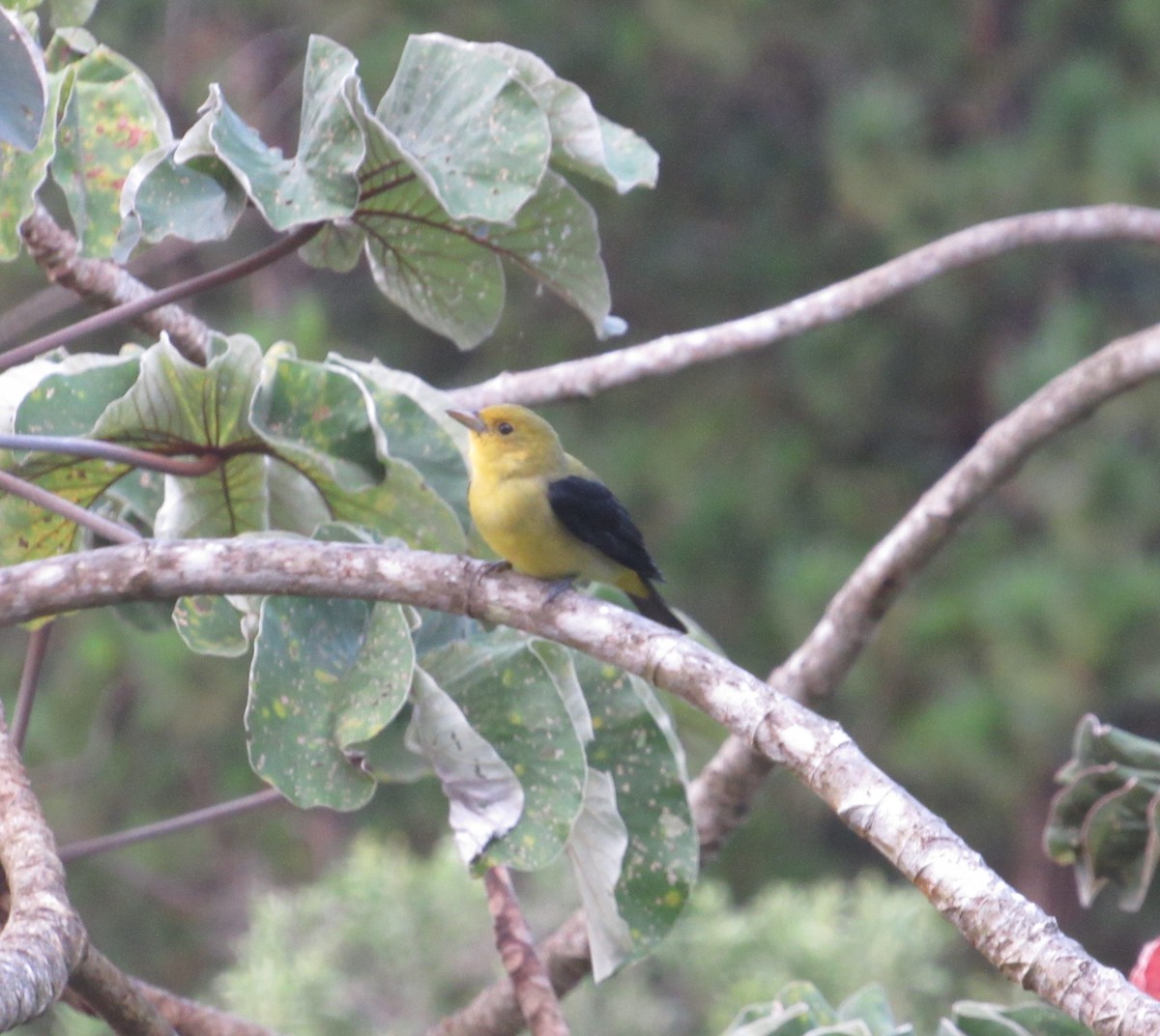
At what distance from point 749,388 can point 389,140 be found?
8381 mm

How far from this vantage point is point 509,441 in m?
3.08

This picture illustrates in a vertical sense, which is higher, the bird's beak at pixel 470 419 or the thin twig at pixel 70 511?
the thin twig at pixel 70 511

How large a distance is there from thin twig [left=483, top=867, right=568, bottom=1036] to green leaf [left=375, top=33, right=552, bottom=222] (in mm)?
973

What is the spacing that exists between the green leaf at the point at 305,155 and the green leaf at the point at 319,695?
0.53 metres

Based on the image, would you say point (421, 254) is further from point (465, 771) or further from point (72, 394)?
point (465, 771)

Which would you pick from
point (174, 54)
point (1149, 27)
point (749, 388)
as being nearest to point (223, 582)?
point (174, 54)

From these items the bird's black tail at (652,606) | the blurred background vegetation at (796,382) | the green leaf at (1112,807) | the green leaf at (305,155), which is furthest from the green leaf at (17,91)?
the blurred background vegetation at (796,382)

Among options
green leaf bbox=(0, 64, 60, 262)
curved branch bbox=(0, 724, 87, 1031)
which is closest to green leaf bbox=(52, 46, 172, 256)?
green leaf bbox=(0, 64, 60, 262)

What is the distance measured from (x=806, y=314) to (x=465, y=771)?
4.55ft

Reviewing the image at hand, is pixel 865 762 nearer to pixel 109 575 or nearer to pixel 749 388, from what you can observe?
pixel 109 575

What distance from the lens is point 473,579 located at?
201 cm

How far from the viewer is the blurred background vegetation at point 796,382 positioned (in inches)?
330

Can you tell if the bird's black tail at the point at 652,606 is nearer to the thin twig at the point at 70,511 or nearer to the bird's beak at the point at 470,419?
the bird's beak at the point at 470,419

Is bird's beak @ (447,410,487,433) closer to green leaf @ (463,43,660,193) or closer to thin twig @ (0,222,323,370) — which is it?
green leaf @ (463,43,660,193)
